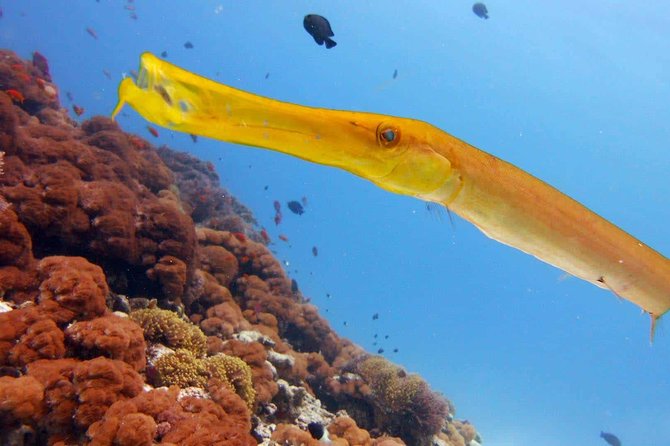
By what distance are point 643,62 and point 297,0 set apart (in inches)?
3109

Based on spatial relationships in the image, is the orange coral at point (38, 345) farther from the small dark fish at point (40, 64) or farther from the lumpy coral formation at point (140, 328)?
the small dark fish at point (40, 64)

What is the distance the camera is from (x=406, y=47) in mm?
115500

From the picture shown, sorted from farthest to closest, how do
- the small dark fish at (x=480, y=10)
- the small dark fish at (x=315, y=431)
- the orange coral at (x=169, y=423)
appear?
the small dark fish at (x=480, y=10), the small dark fish at (x=315, y=431), the orange coral at (x=169, y=423)

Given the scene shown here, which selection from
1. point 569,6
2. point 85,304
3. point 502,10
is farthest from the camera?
point 502,10

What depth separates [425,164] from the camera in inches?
57.3

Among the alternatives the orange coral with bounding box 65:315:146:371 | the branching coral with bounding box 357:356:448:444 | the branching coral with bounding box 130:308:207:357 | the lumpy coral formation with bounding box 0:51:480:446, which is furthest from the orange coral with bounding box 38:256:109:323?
the branching coral with bounding box 357:356:448:444

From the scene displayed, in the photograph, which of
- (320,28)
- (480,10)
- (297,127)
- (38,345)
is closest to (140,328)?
(38,345)

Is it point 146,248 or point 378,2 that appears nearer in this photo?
point 146,248

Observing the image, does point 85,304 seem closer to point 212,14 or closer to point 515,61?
point 515,61

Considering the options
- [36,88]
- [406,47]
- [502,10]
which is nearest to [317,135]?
[36,88]

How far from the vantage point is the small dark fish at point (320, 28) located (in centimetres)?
847

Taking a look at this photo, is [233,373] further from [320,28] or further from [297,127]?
[320,28]

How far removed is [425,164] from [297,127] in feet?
1.51

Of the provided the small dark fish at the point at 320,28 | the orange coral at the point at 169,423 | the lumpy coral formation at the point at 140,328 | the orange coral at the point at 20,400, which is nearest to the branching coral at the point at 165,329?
the lumpy coral formation at the point at 140,328
